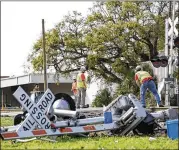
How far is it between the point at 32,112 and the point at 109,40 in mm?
21383

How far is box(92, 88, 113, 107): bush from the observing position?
25.7 metres

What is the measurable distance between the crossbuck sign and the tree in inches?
768

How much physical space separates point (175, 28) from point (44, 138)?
9.90 meters

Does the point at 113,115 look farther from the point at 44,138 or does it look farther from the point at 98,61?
the point at 98,61

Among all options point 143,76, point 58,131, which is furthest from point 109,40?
point 58,131

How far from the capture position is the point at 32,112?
851 cm

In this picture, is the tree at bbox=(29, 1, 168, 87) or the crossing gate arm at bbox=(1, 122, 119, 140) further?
the tree at bbox=(29, 1, 168, 87)

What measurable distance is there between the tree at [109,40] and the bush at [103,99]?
1446 millimetres

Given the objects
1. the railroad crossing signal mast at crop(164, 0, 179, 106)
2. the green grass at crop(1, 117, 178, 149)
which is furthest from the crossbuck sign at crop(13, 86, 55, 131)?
the railroad crossing signal mast at crop(164, 0, 179, 106)

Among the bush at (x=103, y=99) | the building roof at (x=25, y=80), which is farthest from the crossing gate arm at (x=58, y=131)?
the building roof at (x=25, y=80)

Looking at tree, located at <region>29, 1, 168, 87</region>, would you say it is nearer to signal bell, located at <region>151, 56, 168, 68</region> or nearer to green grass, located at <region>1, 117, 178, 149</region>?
signal bell, located at <region>151, 56, 168, 68</region>

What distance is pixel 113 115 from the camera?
388 inches

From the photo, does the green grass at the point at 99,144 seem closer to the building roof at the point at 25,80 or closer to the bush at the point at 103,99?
the bush at the point at 103,99

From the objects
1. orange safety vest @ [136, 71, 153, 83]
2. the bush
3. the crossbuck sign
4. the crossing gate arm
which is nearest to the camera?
the crossing gate arm
